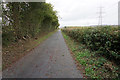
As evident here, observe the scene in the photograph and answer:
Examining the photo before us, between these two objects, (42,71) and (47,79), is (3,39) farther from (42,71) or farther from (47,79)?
(47,79)

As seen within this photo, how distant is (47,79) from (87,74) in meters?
1.50

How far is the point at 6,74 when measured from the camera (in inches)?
125

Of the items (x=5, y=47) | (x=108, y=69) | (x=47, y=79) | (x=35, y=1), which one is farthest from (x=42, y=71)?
(x=35, y=1)

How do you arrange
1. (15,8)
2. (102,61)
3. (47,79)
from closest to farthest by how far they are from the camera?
1. (47,79)
2. (102,61)
3. (15,8)

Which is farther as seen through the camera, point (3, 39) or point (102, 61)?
point (3, 39)

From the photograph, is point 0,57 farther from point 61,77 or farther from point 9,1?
point 9,1

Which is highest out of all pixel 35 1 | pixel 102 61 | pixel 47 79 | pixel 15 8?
pixel 35 1

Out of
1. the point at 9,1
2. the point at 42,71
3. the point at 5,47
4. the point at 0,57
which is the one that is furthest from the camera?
the point at 9,1

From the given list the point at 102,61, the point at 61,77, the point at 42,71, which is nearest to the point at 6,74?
the point at 42,71

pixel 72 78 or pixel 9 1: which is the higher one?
pixel 9 1

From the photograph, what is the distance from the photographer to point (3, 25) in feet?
17.9

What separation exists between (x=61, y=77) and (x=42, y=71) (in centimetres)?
90

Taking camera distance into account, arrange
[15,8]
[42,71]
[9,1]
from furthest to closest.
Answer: [15,8] → [9,1] → [42,71]

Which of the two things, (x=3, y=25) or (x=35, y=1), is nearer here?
(x=3, y=25)
